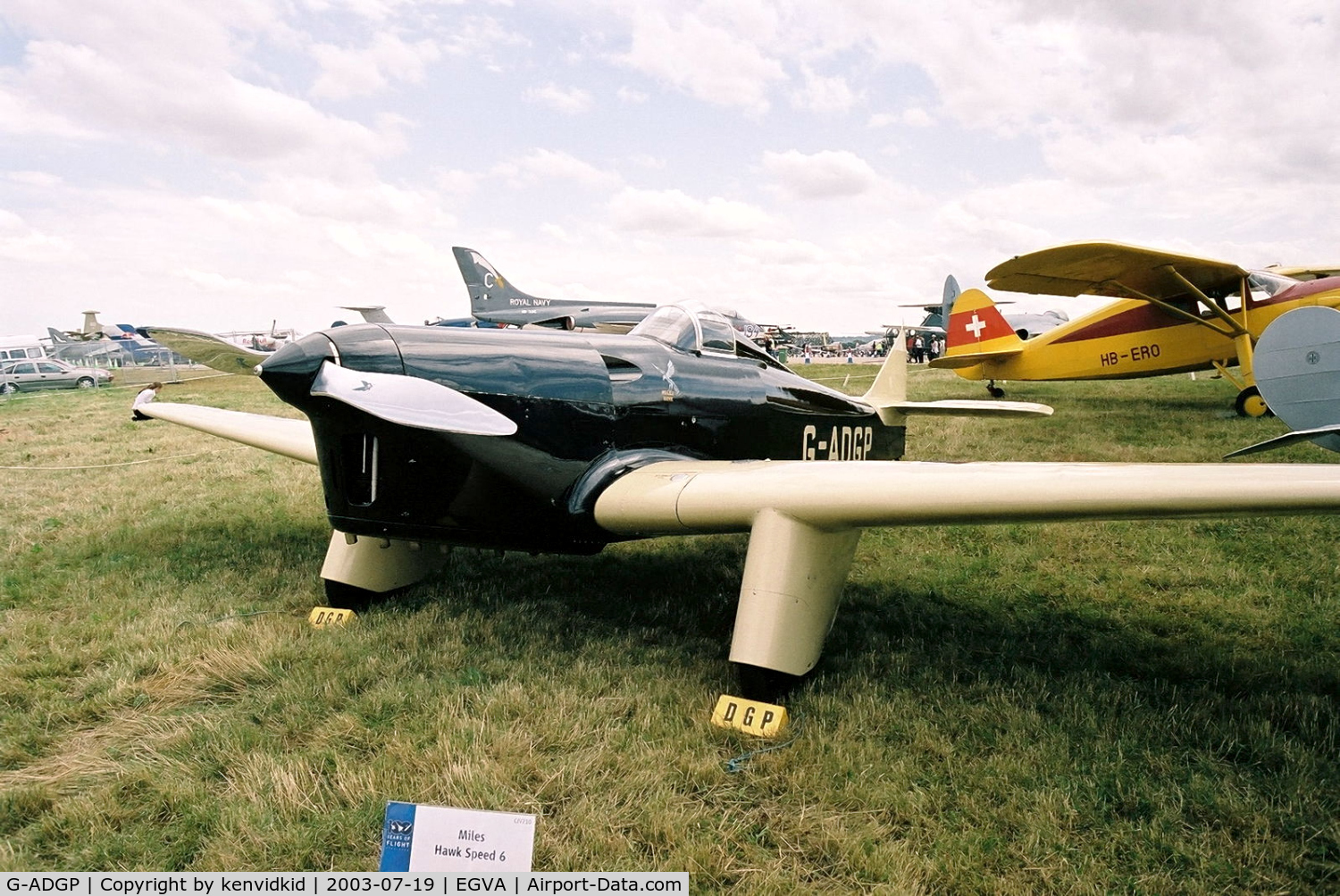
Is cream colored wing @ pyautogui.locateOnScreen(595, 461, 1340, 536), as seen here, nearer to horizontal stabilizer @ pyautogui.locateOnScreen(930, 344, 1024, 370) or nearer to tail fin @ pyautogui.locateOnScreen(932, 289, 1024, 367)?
horizontal stabilizer @ pyautogui.locateOnScreen(930, 344, 1024, 370)

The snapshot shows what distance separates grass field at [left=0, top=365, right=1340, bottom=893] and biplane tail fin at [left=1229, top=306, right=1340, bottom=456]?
1235 millimetres

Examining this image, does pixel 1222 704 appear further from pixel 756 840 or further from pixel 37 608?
pixel 37 608

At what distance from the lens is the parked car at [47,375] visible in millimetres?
25672

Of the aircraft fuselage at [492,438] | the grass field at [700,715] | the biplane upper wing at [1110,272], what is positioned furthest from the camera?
the biplane upper wing at [1110,272]

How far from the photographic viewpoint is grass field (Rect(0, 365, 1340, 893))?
2354 mm

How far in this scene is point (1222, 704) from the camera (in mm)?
3191

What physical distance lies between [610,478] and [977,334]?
1382 cm

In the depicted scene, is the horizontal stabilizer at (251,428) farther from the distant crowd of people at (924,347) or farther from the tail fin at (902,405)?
the distant crowd of people at (924,347)

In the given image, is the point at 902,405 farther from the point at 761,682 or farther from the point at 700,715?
the point at 700,715

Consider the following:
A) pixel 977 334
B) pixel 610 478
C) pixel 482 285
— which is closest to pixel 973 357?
pixel 977 334

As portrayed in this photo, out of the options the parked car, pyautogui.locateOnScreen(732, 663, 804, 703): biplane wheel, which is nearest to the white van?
the parked car

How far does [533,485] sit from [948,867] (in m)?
2.38

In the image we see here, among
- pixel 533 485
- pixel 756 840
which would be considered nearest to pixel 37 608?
pixel 533 485

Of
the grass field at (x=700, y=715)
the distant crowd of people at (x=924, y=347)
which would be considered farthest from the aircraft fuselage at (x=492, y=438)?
the distant crowd of people at (x=924, y=347)
